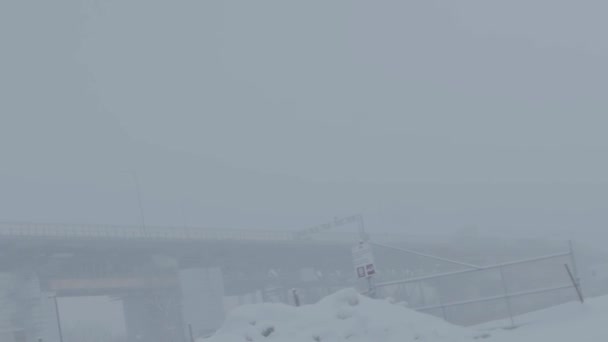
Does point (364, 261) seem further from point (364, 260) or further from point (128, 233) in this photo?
point (128, 233)

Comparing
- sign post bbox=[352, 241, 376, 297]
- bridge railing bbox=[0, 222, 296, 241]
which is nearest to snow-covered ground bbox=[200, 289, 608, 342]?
sign post bbox=[352, 241, 376, 297]

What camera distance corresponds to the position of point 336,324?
46.5 feet

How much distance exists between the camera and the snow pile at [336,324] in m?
13.8

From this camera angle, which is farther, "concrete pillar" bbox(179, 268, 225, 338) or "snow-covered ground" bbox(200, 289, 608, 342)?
"concrete pillar" bbox(179, 268, 225, 338)

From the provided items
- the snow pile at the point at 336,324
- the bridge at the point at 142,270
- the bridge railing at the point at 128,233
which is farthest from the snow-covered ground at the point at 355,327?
the bridge railing at the point at 128,233

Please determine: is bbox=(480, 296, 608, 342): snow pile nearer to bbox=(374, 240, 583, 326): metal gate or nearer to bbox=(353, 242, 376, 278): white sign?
bbox=(374, 240, 583, 326): metal gate

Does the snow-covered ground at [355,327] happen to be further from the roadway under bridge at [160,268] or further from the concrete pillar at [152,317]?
the concrete pillar at [152,317]

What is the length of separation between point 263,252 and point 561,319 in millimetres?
71321

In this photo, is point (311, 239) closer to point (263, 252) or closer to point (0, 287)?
point (263, 252)

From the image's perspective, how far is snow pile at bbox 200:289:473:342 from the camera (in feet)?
45.2

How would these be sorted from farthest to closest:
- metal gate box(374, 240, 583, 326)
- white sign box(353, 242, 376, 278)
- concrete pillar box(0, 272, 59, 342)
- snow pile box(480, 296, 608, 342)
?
concrete pillar box(0, 272, 59, 342)
white sign box(353, 242, 376, 278)
metal gate box(374, 240, 583, 326)
snow pile box(480, 296, 608, 342)

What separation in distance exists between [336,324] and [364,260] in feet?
18.4

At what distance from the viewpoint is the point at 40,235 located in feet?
221

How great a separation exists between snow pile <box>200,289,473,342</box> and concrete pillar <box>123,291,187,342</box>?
180 ft
